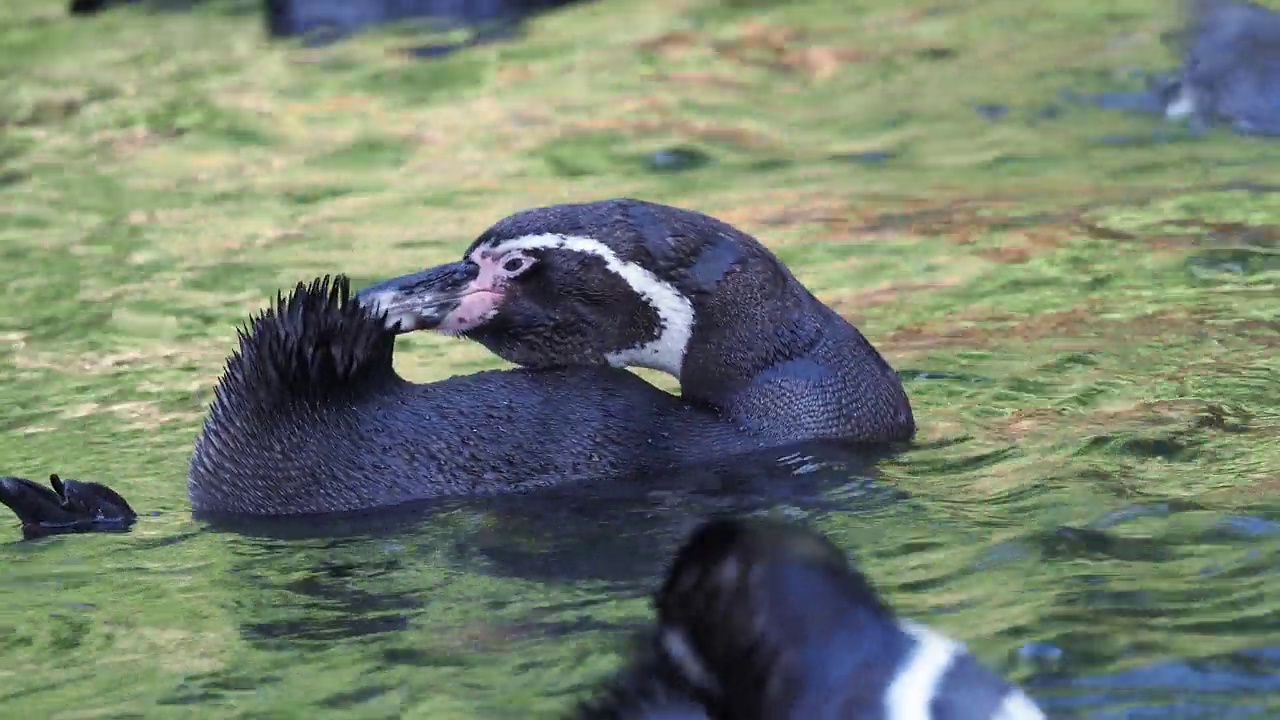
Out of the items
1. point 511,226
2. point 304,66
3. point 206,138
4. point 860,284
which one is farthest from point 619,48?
point 511,226

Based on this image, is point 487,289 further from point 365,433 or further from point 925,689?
point 925,689

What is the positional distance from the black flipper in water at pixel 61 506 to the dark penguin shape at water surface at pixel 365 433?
29 cm

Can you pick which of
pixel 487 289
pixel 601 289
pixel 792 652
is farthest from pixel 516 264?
pixel 792 652

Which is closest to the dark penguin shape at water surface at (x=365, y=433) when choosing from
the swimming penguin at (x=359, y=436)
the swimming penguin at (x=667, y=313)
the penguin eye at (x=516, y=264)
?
the swimming penguin at (x=359, y=436)

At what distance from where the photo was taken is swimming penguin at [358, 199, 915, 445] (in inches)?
241

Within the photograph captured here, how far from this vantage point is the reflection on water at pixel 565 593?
13.8 ft

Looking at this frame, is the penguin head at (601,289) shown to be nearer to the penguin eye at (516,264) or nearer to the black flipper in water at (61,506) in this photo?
the penguin eye at (516,264)

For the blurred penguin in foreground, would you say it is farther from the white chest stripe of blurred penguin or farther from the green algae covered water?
the white chest stripe of blurred penguin

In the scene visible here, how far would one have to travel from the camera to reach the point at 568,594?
4965 mm

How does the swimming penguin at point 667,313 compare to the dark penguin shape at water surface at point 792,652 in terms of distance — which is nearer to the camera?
the dark penguin shape at water surface at point 792,652

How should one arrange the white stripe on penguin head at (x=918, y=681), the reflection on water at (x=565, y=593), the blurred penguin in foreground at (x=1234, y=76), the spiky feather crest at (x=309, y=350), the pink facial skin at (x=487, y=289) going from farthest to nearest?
the blurred penguin in foreground at (x=1234, y=76), the pink facial skin at (x=487, y=289), the spiky feather crest at (x=309, y=350), the reflection on water at (x=565, y=593), the white stripe on penguin head at (x=918, y=681)

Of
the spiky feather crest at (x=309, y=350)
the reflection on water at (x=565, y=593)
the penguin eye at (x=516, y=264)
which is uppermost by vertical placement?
the penguin eye at (x=516, y=264)

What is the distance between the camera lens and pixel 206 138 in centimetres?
1171

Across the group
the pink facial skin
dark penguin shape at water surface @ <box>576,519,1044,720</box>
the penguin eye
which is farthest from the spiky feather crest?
dark penguin shape at water surface @ <box>576,519,1044,720</box>
